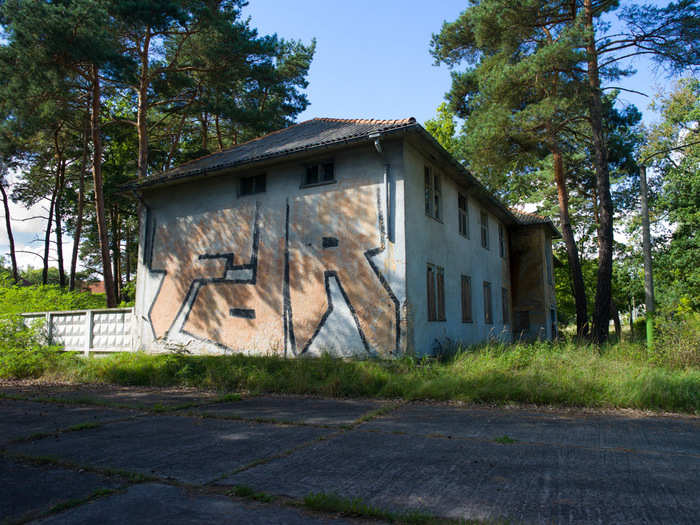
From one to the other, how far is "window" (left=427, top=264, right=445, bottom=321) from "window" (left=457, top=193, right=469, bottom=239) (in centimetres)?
273

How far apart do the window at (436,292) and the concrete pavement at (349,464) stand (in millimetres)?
5014

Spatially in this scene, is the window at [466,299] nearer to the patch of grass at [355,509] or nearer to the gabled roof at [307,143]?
the gabled roof at [307,143]

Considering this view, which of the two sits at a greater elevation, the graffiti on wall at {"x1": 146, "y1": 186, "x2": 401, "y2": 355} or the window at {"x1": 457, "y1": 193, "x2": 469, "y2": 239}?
the window at {"x1": 457, "y1": 193, "x2": 469, "y2": 239}

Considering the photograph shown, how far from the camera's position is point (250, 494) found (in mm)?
3371

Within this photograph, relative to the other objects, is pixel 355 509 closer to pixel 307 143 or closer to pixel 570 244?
pixel 307 143

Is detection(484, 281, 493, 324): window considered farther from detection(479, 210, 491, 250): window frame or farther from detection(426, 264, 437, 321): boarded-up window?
detection(426, 264, 437, 321): boarded-up window

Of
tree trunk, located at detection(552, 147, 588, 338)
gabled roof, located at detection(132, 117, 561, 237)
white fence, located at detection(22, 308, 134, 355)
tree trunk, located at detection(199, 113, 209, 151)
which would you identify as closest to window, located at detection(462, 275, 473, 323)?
gabled roof, located at detection(132, 117, 561, 237)

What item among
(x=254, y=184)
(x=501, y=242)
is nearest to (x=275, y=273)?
(x=254, y=184)

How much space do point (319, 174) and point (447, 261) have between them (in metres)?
4.31

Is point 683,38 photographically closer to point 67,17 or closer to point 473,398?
point 473,398

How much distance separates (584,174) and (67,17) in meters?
25.8

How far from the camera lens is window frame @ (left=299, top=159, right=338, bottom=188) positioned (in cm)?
1190

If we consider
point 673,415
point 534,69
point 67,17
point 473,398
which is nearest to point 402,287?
point 473,398

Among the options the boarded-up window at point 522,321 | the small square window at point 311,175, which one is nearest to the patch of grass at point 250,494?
the small square window at point 311,175
